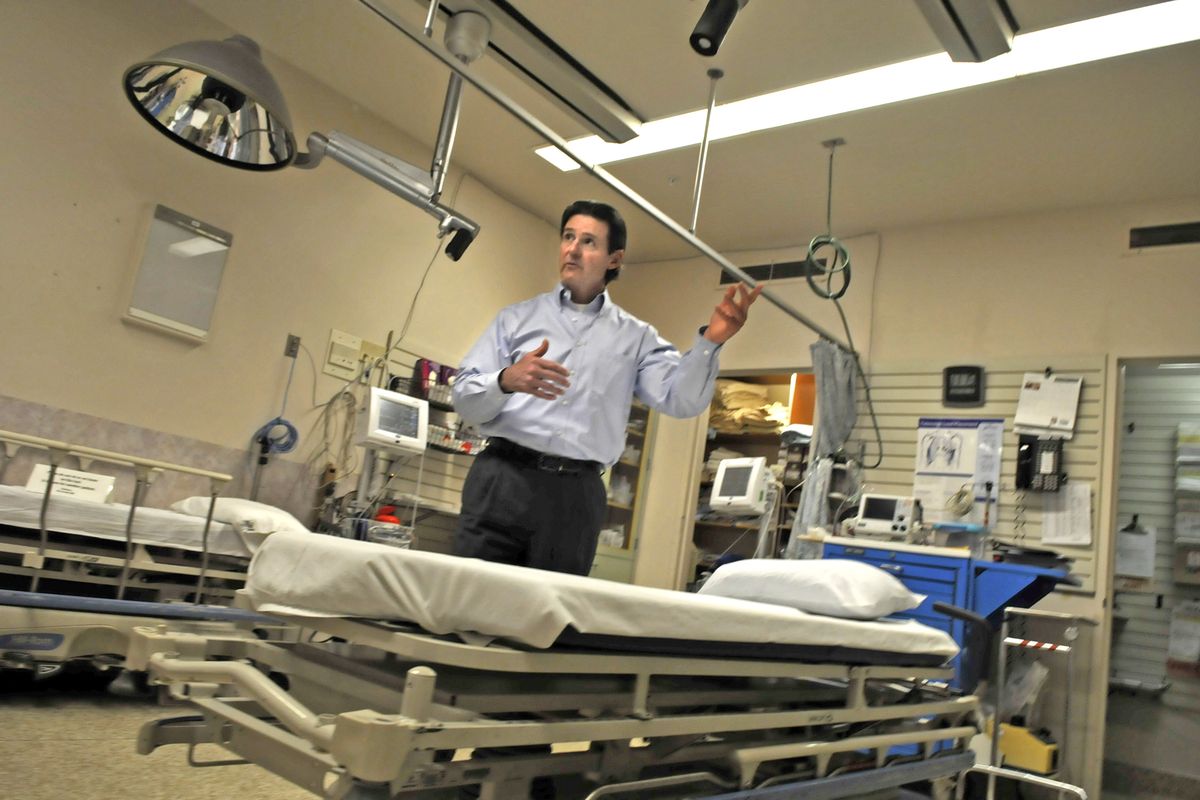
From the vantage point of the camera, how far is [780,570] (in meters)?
2.34

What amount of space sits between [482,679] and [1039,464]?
4.43 meters

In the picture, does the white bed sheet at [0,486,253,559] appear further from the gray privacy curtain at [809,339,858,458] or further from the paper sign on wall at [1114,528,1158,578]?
the paper sign on wall at [1114,528,1158,578]

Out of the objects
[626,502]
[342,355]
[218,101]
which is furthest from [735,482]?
[218,101]

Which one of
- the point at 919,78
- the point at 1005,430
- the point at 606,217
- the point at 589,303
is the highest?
the point at 919,78

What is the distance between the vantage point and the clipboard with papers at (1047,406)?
483 centimetres

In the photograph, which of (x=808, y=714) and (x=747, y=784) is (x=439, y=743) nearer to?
(x=747, y=784)

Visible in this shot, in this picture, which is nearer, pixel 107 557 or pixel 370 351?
pixel 107 557

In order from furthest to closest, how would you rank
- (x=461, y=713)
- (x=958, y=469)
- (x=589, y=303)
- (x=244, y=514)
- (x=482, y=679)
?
(x=958, y=469) → (x=244, y=514) → (x=589, y=303) → (x=482, y=679) → (x=461, y=713)

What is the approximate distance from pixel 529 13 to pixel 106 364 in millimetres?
2808

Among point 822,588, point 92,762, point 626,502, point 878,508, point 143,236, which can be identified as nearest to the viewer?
point 822,588

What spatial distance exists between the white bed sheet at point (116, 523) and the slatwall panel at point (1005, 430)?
12.6ft

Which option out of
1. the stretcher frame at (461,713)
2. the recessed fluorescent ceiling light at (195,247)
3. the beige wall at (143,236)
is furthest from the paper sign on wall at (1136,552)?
the recessed fluorescent ceiling light at (195,247)

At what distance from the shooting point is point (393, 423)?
477 cm

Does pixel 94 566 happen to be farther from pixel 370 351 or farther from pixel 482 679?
pixel 482 679
